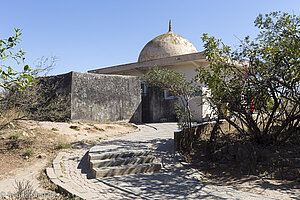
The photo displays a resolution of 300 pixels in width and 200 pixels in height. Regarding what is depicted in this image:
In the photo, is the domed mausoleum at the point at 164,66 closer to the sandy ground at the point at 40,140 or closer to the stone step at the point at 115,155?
the sandy ground at the point at 40,140

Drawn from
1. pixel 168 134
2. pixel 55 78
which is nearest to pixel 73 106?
pixel 55 78

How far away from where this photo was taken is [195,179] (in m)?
5.94

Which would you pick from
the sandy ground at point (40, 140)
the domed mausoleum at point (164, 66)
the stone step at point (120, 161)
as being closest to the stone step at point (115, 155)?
the stone step at point (120, 161)

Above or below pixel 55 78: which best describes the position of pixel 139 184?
below

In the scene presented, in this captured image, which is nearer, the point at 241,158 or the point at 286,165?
the point at 286,165

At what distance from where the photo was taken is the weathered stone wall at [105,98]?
13.0 m

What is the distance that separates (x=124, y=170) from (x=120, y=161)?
0.39m

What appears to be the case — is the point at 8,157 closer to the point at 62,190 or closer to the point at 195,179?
the point at 62,190

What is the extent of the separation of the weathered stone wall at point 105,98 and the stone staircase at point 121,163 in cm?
627

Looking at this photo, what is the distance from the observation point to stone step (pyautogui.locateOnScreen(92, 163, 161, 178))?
233 inches

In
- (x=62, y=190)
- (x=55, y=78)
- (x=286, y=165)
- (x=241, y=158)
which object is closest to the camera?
(x=62, y=190)

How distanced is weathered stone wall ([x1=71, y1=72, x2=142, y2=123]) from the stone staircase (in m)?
6.27

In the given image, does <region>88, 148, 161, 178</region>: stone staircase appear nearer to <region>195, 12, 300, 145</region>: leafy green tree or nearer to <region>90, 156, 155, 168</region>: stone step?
<region>90, 156, 155, 168</region>: stone step

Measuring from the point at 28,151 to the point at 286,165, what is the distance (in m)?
7.38
